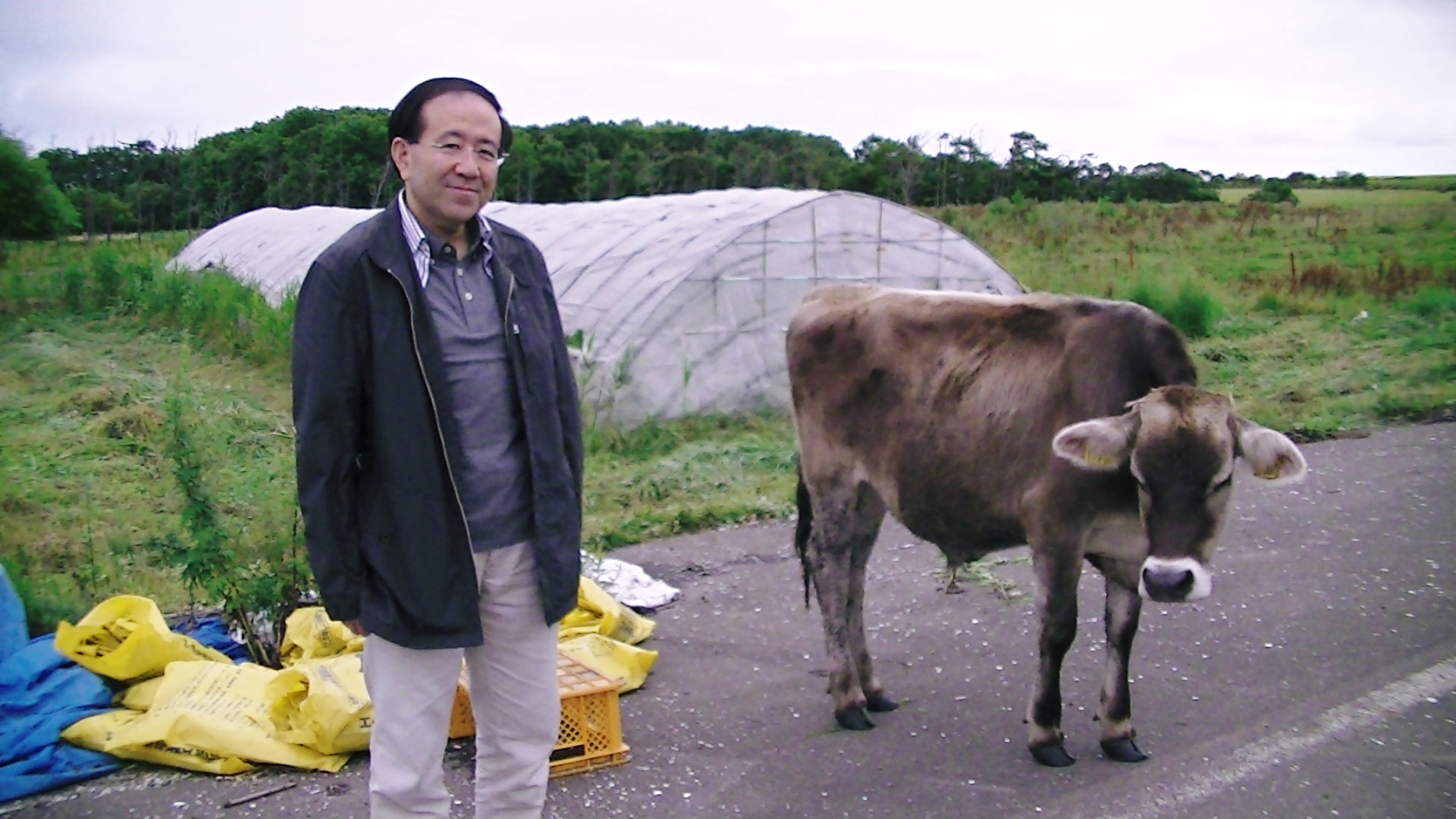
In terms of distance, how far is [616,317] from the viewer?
1116cm

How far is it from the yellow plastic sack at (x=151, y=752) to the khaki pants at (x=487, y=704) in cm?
173

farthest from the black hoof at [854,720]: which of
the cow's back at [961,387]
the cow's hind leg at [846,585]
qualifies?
the cow's back at [961,387]

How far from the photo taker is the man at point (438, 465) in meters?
2.86

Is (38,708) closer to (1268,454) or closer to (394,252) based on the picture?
(394,252)

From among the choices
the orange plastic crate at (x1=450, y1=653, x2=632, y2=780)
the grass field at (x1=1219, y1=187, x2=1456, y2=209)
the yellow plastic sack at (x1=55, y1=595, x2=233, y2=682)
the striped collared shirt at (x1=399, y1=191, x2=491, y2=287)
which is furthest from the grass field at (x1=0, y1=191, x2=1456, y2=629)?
the grass field at (x1=1219, y1=187, x2=1456, y2=209)

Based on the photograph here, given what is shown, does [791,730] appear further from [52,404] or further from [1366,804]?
[52,404]

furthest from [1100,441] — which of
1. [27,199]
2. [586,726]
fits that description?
[27,199]

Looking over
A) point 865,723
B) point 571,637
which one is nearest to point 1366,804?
point 865,723

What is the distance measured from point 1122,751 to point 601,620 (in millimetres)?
2337

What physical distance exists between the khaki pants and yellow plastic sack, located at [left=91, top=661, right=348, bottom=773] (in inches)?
63.7

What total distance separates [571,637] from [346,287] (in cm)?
290

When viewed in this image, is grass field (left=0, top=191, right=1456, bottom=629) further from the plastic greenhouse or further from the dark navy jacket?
the dark navy jacket

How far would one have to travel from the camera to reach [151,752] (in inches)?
175

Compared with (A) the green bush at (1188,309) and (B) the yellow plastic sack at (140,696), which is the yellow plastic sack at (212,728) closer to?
(B) the yellow plastic sack at (140,696)
